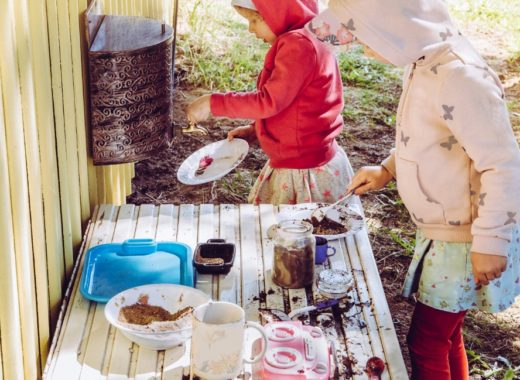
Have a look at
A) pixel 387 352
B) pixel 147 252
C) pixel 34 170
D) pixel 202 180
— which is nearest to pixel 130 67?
pixel 202 180

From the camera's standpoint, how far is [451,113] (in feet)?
7.53

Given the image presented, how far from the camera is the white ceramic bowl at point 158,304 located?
7.22 feet

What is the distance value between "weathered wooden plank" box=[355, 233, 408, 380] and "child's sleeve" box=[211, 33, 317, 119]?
62 cm

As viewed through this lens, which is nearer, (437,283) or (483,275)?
(483,275)

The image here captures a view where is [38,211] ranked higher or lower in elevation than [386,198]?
higher

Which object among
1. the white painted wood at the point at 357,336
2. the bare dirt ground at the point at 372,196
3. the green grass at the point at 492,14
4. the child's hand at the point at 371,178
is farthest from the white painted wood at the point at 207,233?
the green grass at the point at 492,14

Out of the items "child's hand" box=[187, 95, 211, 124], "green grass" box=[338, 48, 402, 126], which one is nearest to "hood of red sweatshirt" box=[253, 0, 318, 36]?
"child's hand" box=[187, 95, 211, 124]

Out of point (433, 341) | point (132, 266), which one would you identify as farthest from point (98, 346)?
point (433, 341)

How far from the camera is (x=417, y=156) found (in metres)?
2.47

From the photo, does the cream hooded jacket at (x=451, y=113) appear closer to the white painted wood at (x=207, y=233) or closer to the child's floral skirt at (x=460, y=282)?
the child's floral skirt at (x=460, y=282)

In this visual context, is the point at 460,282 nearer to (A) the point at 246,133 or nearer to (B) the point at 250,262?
(B) the point at 250,262

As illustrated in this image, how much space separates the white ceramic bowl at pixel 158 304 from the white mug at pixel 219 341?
0.14 m

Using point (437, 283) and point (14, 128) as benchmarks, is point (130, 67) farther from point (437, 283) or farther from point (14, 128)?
point (437, 283)

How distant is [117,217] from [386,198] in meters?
2.39
